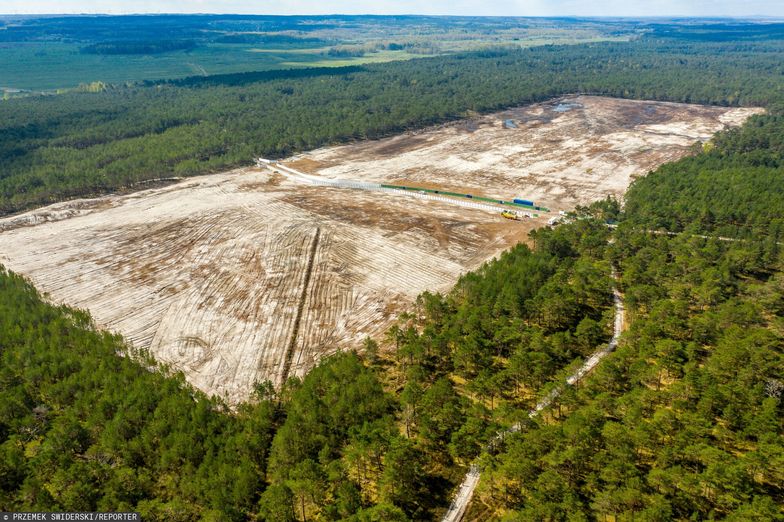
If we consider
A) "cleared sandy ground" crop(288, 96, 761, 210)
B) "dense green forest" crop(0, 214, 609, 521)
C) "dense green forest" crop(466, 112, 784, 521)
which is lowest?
"dense green forest" crop(0, 214, 609, 521)

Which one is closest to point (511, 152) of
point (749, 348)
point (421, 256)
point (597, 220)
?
point (597, 220)

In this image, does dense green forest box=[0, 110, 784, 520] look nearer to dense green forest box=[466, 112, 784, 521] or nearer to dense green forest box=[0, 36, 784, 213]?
dense green forest box=[466, 112, 784, 521]

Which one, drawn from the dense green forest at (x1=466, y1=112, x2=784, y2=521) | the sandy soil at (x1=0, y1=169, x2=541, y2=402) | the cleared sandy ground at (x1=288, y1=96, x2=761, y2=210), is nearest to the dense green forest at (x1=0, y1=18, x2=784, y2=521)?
the dense green forest at (x1=466, y1=112, x2=784, y2=521)

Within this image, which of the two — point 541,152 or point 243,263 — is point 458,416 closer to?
point 243,263

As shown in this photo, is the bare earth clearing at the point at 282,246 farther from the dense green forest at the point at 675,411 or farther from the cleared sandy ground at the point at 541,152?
the dense green forest at the point at 675,411

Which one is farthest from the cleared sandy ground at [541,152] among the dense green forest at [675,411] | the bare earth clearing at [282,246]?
the dense green forest at [675,411]

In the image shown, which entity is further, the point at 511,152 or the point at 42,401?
the point at 511,152

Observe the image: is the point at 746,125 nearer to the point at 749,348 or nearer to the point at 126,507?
the point at 749,348
